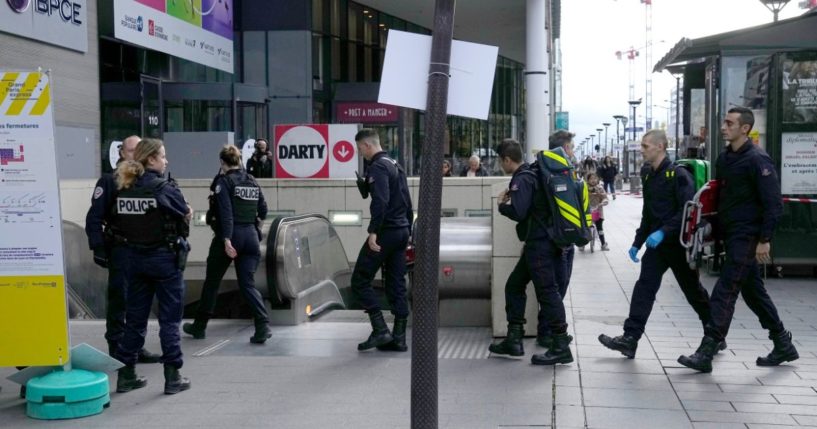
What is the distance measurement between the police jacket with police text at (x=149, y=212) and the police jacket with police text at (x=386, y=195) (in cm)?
174

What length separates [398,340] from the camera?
26.1ft

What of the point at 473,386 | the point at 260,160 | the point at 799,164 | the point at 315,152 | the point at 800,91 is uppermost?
the point at 800,91

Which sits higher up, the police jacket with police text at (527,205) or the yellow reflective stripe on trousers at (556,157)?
the yellow reflective stripe on trousers at (556,157)

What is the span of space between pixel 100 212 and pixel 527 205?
3110mm

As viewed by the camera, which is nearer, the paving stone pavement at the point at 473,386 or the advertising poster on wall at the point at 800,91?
the paving stone pavement at the point at 473,386

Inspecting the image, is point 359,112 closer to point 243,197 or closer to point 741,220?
point 243,197

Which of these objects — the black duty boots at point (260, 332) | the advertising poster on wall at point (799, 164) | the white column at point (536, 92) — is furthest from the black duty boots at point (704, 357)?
the white column at point (536, 92)

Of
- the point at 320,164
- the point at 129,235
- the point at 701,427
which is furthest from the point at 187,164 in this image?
the point at 701,427

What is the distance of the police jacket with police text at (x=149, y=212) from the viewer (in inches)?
255

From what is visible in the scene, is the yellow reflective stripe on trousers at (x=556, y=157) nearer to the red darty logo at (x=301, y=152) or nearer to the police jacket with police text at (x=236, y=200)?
the police jacket with police text at (x=236, y=200)

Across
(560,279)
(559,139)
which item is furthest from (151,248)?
(559,139)

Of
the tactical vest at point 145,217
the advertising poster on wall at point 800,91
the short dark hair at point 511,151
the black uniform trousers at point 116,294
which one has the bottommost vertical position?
the black uniform trousers at point 116,294

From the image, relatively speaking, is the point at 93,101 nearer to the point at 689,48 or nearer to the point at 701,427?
the point at 689,48

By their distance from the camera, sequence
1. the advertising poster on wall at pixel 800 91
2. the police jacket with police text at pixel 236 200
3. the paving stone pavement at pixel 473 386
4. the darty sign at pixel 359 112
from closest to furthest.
A: the paving stone pavement at pixel 473 386
the police jacket with police text at pixel 236 200
the advertising poster on wall at pixel 800 91
the darty sign at pixel 359 112
